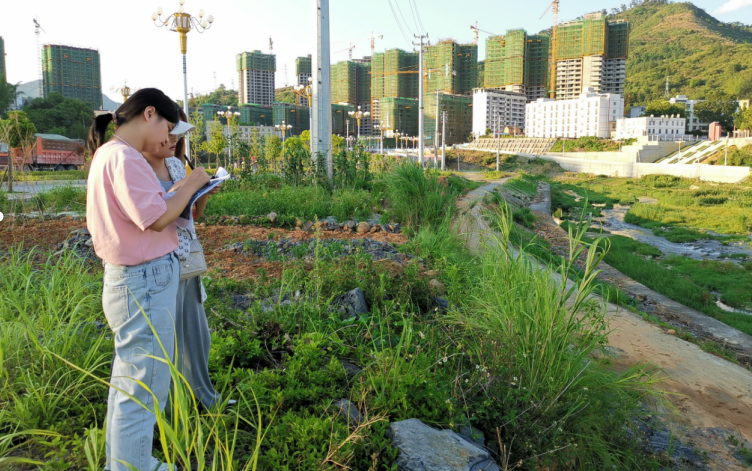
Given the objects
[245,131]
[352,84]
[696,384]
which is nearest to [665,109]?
[352,84]

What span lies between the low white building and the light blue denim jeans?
250 feet

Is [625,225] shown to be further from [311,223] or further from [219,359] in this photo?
[219,359]

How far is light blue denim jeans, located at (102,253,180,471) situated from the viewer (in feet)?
5.86

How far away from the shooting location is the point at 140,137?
6.54ft

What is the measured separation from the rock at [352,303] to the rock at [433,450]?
1.44m

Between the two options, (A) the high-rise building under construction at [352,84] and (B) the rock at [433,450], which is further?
(A) the high-rise building under construction at [352,84]

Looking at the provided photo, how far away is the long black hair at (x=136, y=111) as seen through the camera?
6.51 feet

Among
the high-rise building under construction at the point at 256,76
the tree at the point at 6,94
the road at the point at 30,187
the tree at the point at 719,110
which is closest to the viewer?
the road at the point at 30,187

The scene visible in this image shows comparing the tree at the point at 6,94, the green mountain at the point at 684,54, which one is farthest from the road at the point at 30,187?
the green mountain at the point at 684,54

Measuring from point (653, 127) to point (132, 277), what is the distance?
7946 centimetres

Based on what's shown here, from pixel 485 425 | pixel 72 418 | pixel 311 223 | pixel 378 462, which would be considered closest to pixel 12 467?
pixel 72 418

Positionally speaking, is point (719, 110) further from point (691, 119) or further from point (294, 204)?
point (294, 204)

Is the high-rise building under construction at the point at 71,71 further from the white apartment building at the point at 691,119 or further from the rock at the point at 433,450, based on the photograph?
the white apartment building at the point at 691,119

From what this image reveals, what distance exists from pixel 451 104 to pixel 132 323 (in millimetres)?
78357
